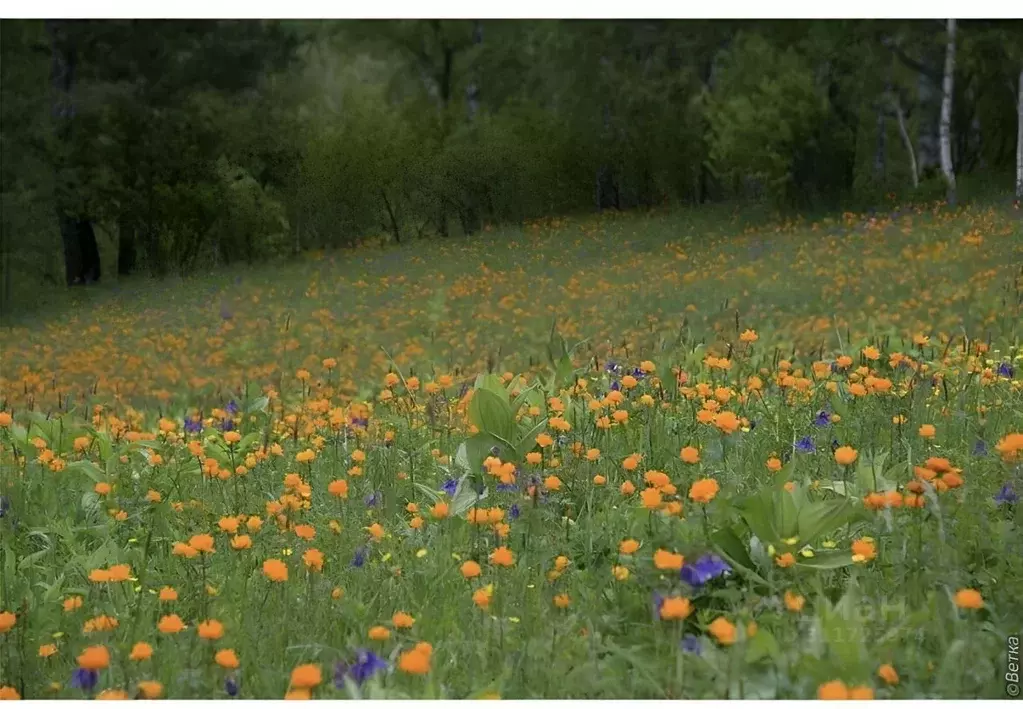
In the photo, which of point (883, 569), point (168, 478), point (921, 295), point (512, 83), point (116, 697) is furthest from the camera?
point (921, 295)

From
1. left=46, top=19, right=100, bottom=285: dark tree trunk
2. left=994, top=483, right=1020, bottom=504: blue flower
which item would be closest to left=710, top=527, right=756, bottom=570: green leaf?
left=994, top=483, right=1020, bottom=504: blue flower

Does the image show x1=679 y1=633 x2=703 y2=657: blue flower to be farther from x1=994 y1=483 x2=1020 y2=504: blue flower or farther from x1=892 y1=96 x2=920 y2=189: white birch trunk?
x1=892 y1=96 x2=920 y2=189: white birch trunk

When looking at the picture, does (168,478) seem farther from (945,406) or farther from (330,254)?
(945,406)

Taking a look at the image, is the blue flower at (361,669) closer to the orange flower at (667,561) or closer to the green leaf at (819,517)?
the orange flower at (667,561)

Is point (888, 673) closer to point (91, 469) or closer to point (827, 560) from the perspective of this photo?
point (827, 560)

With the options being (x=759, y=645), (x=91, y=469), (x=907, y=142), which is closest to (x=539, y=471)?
(x=759, y=645)

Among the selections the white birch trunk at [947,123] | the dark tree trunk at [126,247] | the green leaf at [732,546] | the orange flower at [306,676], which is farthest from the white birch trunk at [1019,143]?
the dark tree trunk at [126,247]
